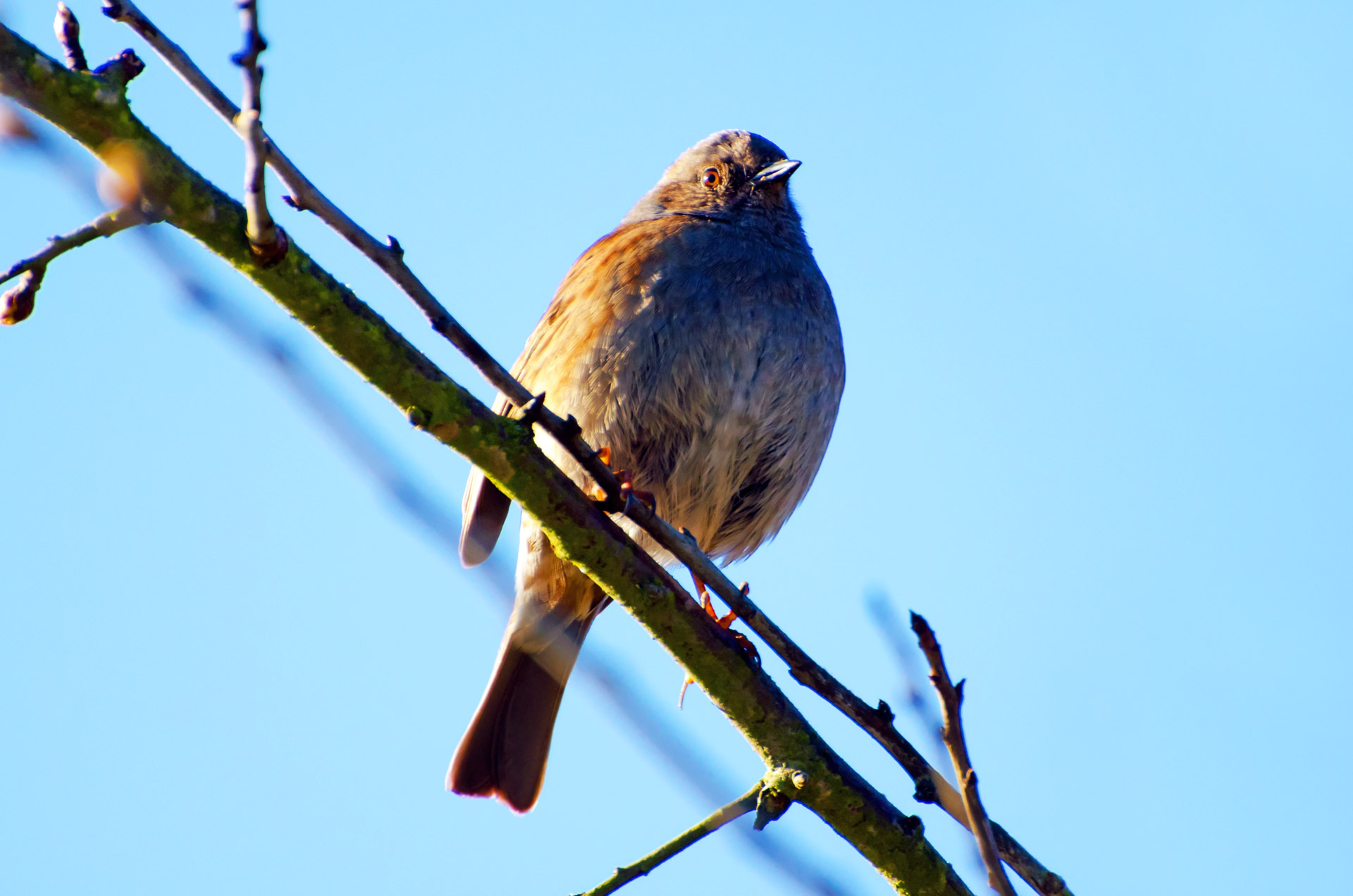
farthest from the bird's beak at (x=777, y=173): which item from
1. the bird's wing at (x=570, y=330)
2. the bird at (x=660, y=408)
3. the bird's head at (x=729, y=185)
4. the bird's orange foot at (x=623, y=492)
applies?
the bird's orange foot at (x=623, y=492)

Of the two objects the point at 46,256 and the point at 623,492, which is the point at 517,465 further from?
the point at 46,256

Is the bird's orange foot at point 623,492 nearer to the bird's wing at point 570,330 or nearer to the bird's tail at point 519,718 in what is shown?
the bird's wing at point 570,330

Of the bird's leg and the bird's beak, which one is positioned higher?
the bird's beak

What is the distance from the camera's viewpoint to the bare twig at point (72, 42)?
2.42m

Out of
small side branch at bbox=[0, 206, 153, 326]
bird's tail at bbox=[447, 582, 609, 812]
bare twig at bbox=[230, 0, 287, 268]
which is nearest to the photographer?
bare twig at bbox=[230, 0, 287, 268]

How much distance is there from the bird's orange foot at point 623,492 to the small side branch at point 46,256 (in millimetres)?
1167

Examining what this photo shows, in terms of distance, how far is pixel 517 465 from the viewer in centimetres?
304

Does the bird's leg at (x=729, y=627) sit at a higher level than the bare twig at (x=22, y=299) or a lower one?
higher

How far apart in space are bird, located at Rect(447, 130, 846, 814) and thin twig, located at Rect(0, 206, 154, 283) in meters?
2.37

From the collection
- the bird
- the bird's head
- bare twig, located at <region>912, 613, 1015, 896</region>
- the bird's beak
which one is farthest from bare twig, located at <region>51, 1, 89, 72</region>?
the bird's beak

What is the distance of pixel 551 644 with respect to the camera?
17.0ft

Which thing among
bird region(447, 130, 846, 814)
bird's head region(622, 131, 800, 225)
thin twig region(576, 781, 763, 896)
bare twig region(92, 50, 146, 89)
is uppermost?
bird's head region(622, 131, 800, 225)

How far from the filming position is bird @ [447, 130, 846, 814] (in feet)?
15.4

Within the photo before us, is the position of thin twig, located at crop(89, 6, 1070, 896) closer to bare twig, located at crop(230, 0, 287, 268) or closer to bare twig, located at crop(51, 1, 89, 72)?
bare twig, located at crop(230, 0, 287, 268)
